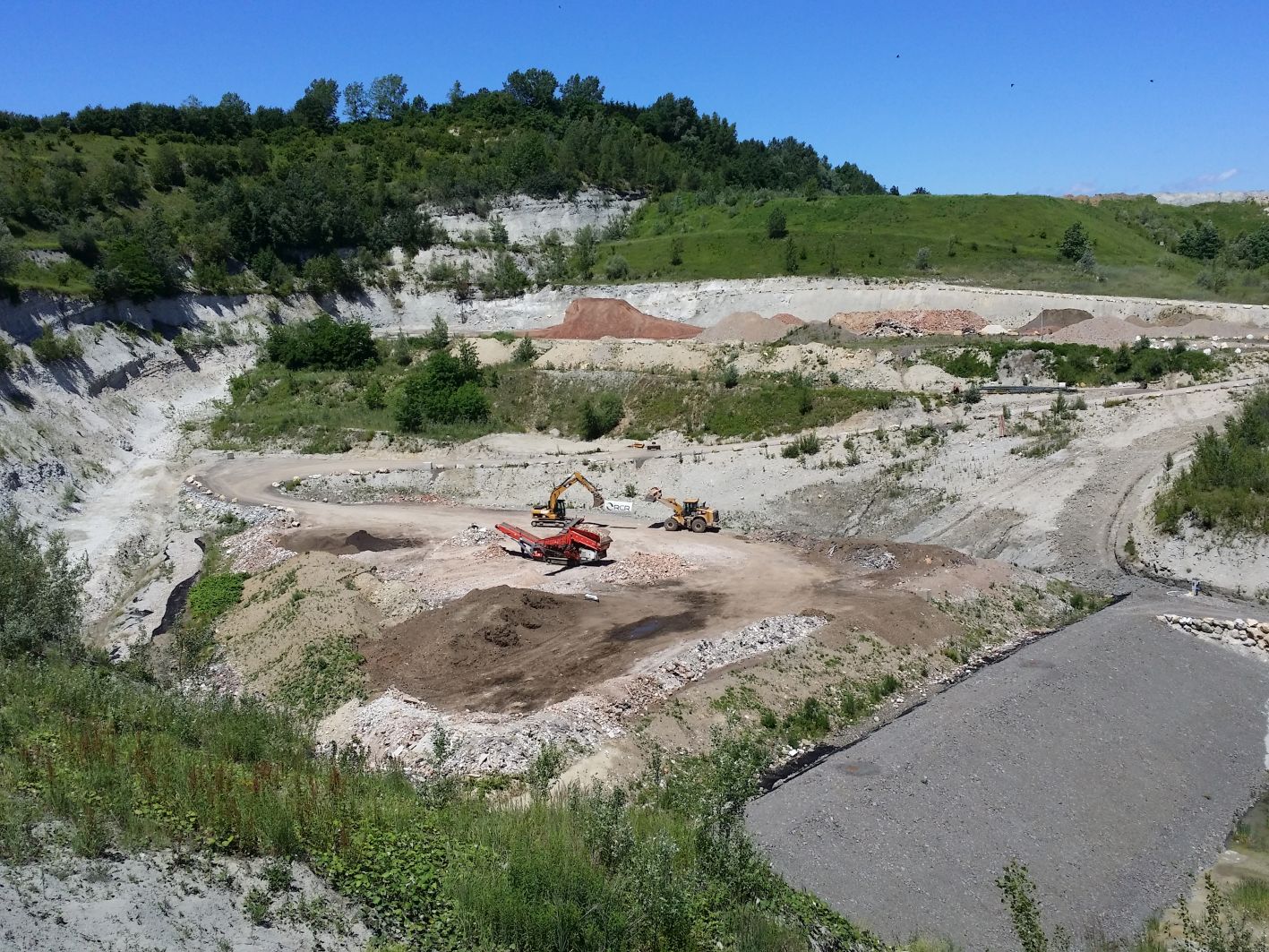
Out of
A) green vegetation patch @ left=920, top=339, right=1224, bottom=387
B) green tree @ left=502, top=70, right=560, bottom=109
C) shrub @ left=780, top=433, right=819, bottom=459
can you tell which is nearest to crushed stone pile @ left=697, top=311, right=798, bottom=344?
green vegetation patch @ left=920, top=339, right=1224, bottom=387

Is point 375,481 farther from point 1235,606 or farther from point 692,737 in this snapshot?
point 1235,606

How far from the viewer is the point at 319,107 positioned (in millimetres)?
111312

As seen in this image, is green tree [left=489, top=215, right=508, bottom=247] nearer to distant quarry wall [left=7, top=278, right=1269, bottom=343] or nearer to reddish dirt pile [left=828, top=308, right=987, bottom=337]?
distant quarry wall [left=7, top=278, right=1269, bottom=343]

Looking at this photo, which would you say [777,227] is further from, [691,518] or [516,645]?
[516,645]

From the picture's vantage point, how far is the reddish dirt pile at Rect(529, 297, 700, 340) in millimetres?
60531

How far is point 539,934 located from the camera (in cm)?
902

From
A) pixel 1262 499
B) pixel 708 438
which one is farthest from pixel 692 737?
pixel 708 438

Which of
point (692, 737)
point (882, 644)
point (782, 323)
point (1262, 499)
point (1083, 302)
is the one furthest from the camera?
point (782, 323)

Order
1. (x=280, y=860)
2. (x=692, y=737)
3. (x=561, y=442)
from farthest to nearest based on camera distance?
(x=561, y=442) → (x=692, y=737) → (x=280, y=860)

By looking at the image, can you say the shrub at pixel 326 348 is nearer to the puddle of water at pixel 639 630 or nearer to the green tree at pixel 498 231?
the green tree at pixel 498 231

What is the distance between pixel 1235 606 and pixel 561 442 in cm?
2840

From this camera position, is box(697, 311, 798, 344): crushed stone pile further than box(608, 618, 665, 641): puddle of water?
Yes

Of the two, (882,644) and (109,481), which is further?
(109,481)

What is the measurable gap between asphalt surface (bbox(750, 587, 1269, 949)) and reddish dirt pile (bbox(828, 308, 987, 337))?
3300 cm
